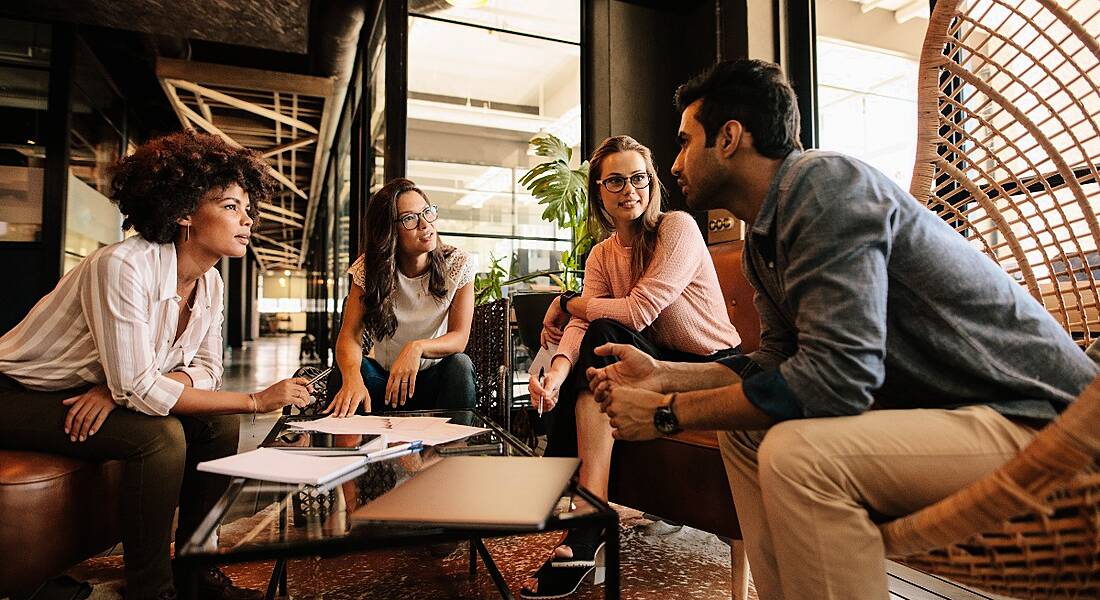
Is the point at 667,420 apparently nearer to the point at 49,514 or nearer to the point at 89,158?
the point at 49,514

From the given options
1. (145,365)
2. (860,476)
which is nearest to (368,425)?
(145,365)

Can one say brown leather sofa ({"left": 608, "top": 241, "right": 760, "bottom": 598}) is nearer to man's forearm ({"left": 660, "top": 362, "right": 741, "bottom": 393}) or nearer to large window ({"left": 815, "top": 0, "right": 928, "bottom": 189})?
man's forearm ({"left": 660, "top": 362, "right": 741, "bottom": 393})

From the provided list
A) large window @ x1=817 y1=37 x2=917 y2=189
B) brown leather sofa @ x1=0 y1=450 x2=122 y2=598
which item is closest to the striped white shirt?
brown leather sofa @ x1=0 y1=450 x2=122 y2=598

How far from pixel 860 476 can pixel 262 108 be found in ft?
25.6

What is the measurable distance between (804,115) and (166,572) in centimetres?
275

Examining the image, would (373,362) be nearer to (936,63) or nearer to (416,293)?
(416,293)

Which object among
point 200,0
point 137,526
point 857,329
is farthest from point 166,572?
point 200,0

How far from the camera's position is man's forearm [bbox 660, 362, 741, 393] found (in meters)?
1.22

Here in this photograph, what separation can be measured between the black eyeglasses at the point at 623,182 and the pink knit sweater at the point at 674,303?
Answer: 0.40 ft

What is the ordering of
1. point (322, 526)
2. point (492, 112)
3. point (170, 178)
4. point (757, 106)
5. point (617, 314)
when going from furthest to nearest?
point (492, 112)
point (617, 314)
point (170, 178)
point (757, 106)
point (322, 526)

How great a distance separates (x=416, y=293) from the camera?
7.59 feet

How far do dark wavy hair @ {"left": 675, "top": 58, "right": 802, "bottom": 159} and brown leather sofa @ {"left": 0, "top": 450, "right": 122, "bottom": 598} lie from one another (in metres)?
1.47

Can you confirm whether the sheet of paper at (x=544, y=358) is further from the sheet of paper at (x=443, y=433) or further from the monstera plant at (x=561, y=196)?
the monstera plant at (x=561, y=196)

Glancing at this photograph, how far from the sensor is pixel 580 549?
5.13 feet
